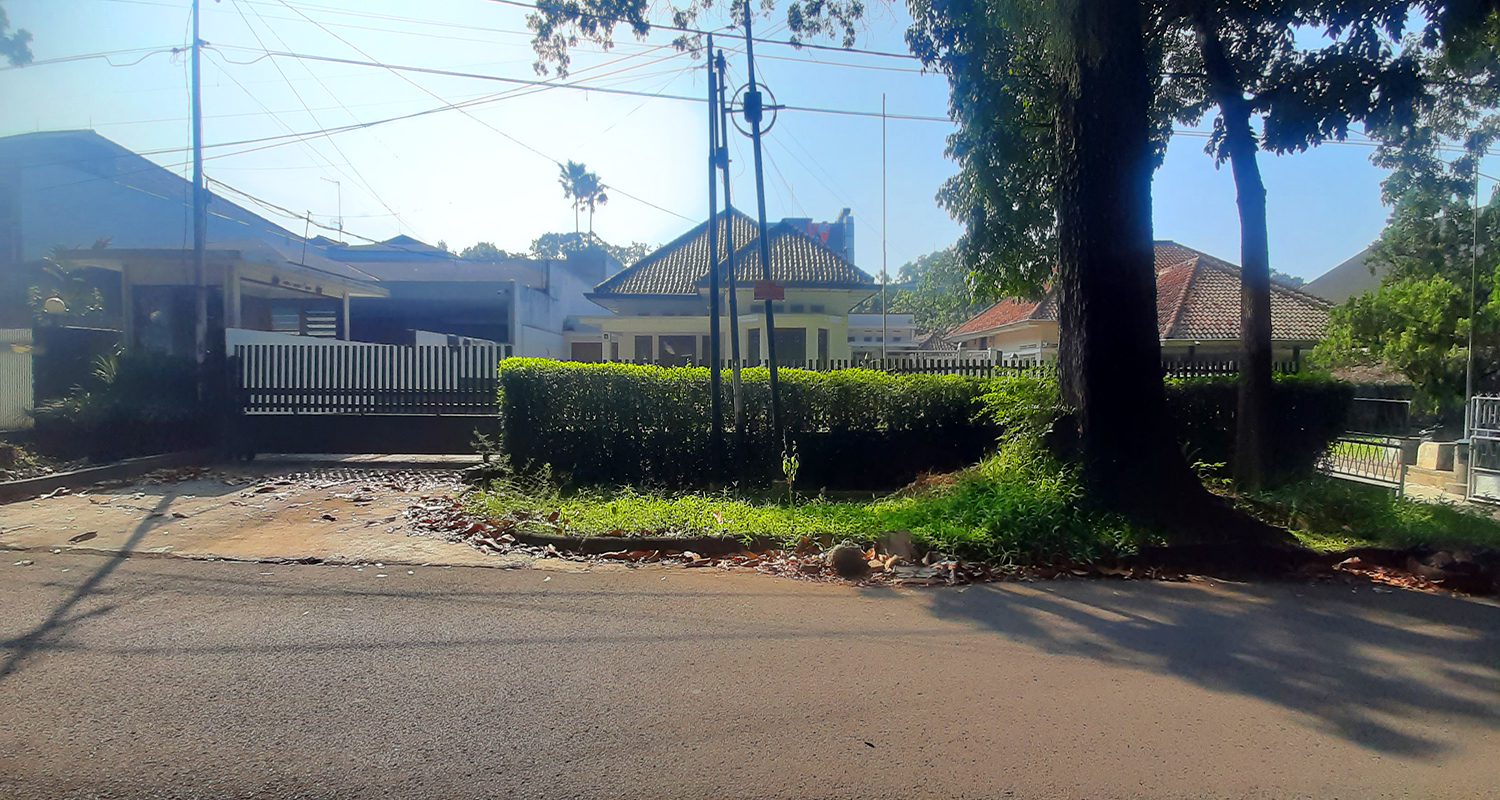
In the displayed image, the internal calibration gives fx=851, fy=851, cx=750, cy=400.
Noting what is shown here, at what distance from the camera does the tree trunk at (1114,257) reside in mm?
7434

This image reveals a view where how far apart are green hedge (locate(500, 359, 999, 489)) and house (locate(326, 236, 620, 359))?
49.0ft

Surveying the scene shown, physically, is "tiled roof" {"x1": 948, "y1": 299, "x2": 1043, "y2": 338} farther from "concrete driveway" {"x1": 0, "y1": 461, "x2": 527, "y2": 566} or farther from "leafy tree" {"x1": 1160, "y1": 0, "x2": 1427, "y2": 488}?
"concrete driveway" {"x1": 0, "y1": 461, "x2": 527, "y2": 566}

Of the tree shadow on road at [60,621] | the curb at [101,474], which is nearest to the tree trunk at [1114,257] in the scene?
the tree shadow on road at [60,621]

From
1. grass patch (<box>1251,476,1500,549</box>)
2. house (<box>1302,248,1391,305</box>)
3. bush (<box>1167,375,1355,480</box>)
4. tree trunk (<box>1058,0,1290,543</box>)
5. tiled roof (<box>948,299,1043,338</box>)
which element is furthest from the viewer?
house (<box>1302,248,1391,305</box>)

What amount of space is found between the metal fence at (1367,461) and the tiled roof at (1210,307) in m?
11.3

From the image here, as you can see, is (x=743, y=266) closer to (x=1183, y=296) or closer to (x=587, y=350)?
(x=1183, y=296)

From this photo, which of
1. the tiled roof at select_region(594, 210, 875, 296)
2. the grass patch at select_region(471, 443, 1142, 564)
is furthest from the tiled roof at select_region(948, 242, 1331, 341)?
the grass patch at select_region(471, 443, 1142, 564)

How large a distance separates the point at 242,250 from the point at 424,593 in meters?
14.9

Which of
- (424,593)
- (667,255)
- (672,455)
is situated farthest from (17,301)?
(424,593)

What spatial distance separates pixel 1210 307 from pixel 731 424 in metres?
19.2

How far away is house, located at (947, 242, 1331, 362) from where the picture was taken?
22859 mm

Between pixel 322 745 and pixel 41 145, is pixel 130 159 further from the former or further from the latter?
pixel 322 745

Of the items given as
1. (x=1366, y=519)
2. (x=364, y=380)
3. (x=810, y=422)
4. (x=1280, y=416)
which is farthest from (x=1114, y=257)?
(x=364, y=380)

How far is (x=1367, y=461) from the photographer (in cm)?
993
